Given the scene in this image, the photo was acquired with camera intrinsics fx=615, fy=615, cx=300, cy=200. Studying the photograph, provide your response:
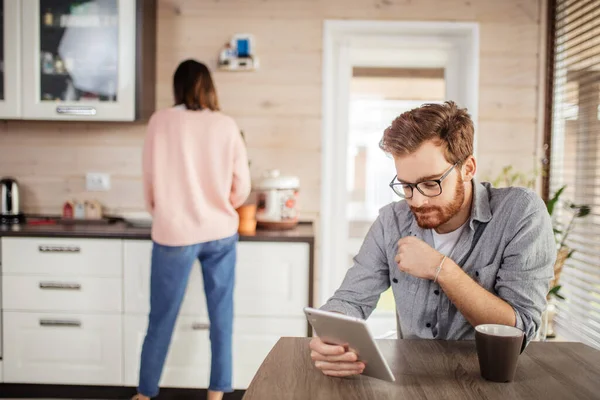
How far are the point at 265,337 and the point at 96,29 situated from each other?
172 centimetres

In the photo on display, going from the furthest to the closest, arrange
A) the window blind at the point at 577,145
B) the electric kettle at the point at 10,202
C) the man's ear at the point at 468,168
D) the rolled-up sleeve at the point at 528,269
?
the electric kettle at the point at 10,202, the window blind at the point at 577,145, the man's ear at the point at 468,168, the rolled-up sleeve at the point at 528,269

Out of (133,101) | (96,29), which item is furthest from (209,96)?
(96,29)

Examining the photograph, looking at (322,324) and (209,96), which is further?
(209,96)

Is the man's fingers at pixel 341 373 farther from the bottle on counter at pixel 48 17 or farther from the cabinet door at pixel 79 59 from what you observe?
the bottle on counter at pixel 48 17

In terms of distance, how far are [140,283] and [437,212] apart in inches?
70.1

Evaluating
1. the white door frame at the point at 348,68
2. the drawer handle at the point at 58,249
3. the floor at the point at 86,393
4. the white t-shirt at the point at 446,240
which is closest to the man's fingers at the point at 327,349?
the white t-shirt at the point at 446,240

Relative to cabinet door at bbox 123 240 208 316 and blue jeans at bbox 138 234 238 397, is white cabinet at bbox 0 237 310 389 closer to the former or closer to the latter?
cabinet door at bbox 123 240 208 316

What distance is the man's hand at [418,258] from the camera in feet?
4.56

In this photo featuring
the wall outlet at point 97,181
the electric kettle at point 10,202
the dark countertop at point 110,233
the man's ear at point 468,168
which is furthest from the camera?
the wall outlet at point 97,181

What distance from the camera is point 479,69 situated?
3.29m

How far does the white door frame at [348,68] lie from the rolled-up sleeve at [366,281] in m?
1.69

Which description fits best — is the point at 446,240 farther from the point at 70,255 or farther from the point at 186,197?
the point at 70,255

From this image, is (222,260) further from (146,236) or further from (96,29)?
(96,29)

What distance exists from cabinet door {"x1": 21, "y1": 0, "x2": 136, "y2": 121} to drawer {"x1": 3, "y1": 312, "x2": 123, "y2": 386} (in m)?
0.99
